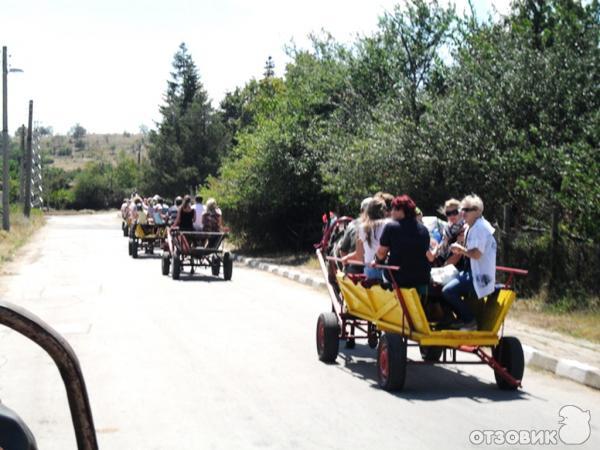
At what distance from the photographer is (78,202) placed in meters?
94.1

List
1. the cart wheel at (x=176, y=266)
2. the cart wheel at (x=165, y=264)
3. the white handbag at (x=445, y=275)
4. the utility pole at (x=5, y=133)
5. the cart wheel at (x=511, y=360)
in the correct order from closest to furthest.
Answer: the cart wheel at (x=511, y=360) → the white handbag at (x=445, y=275) → the cart wheel at (x=176, y=266) → the cart wheel at (x=165, y=264) → the utility pole at (x=5, y=133)

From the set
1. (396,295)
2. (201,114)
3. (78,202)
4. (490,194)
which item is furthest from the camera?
(78,202)

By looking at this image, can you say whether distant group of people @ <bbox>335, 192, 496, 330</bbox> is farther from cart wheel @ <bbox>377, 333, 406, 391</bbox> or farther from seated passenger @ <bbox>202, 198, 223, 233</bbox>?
seated passenger @ <bbox>202, 198, 223, 233</bbox>

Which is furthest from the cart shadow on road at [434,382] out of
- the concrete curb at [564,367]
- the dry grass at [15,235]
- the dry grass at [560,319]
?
the dry grass at [15,235]

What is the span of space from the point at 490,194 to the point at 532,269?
7.63 feet

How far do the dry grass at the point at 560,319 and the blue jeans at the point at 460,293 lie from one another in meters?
3.13

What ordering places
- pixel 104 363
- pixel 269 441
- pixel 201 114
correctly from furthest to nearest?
1. pixel 201 114
2. pixel 104 363
3. pixel 269 441

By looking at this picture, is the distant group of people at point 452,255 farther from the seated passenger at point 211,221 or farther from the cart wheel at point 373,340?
the seated passenger at point 211,221

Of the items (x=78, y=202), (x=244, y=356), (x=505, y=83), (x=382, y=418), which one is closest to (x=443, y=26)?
(x=505, y=83)

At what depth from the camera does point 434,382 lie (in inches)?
350

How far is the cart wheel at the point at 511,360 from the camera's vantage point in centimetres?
838

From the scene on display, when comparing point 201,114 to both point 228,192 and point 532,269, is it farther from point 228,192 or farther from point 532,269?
point 532,269

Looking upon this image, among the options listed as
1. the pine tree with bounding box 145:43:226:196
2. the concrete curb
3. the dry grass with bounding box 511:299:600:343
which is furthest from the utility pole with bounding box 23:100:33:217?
the concrete curb

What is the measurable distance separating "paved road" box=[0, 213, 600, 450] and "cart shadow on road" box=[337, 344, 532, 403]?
2 centimetres
